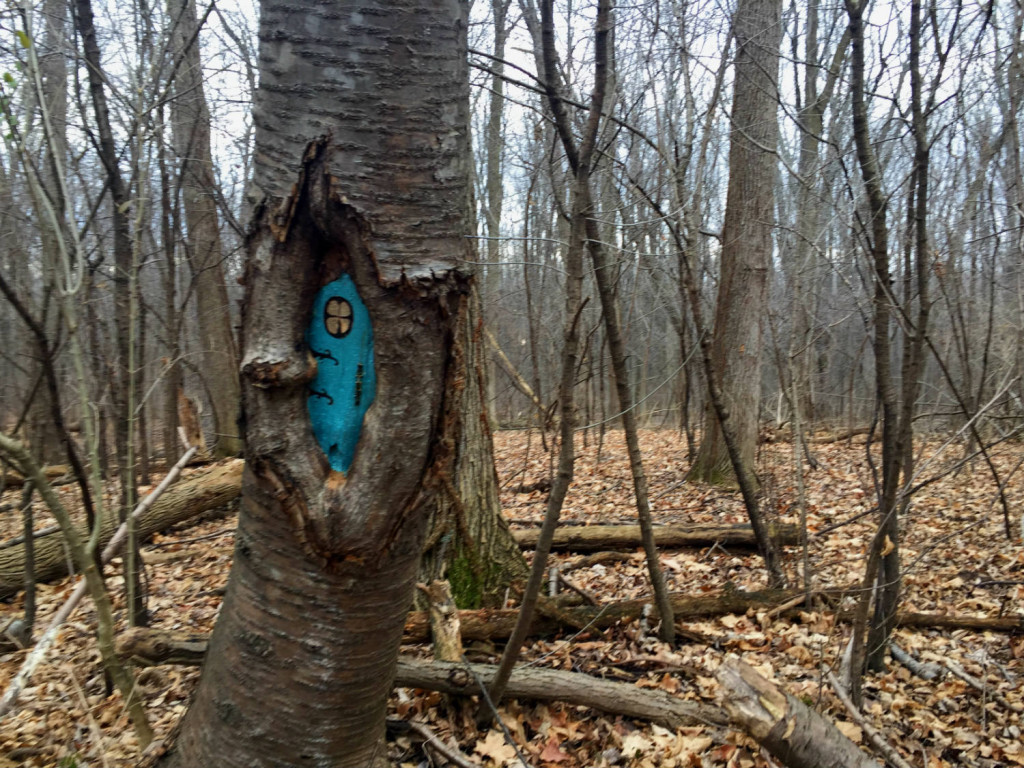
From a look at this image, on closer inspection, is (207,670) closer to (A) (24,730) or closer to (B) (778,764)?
(A) (24,730)

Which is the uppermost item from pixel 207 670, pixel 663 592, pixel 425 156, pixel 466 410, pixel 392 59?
pixel 392 59

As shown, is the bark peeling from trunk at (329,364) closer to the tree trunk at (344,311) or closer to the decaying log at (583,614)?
the tree trunk at (344,311)

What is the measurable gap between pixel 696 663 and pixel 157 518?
5.02 meters

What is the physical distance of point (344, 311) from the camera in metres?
1.73

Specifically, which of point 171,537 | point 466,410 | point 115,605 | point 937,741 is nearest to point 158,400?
point 171,537

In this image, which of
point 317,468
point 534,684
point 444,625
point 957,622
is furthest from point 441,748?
point 957,622

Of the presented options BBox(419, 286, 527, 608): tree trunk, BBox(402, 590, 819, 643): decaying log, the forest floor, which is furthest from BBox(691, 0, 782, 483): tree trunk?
BBox(419, 286, 527, 608): tree trunk

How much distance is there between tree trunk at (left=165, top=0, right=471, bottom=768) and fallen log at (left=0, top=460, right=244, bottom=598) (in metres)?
3.65

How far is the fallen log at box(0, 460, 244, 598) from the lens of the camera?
4801mm

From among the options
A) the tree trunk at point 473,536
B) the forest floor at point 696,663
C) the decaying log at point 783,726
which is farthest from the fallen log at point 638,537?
the decaying log at point 783,726

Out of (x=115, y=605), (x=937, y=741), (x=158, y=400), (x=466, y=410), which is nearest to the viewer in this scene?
(x=937, y=741)

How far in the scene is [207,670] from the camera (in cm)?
204

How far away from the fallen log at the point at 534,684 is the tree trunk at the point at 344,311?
950 millimetres

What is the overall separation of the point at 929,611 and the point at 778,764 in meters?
2.16
